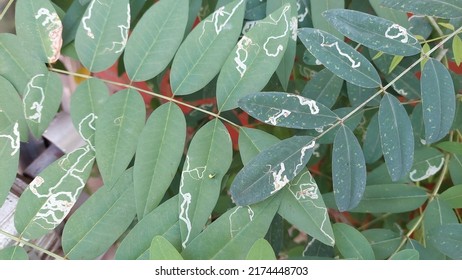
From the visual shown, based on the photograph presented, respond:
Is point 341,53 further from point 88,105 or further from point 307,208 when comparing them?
point 88,105

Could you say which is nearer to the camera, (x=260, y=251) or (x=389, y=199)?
(x=260, y=251)

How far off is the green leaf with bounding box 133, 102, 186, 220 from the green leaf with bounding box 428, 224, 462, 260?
319 millimetres

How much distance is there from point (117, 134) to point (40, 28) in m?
0.16

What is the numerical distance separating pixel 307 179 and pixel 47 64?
1.15 feet

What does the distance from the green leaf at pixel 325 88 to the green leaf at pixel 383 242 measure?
187 mm

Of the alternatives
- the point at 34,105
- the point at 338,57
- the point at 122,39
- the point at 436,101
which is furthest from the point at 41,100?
the point at 436,101

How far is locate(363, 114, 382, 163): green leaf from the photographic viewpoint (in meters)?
0.72

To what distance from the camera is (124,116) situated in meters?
0.60

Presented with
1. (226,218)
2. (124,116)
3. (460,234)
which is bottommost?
(460,234)

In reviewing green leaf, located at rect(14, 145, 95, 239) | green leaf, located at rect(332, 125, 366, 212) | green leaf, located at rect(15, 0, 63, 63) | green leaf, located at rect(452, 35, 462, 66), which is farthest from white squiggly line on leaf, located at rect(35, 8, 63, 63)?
green leaf, located at rect(452, 35, 462, 66)

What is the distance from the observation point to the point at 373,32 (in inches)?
22.6

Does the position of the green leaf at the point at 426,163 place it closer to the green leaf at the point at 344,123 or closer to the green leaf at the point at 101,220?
the green leaf at the point at 344,123

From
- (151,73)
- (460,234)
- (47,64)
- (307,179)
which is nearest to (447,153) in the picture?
(460,234)
